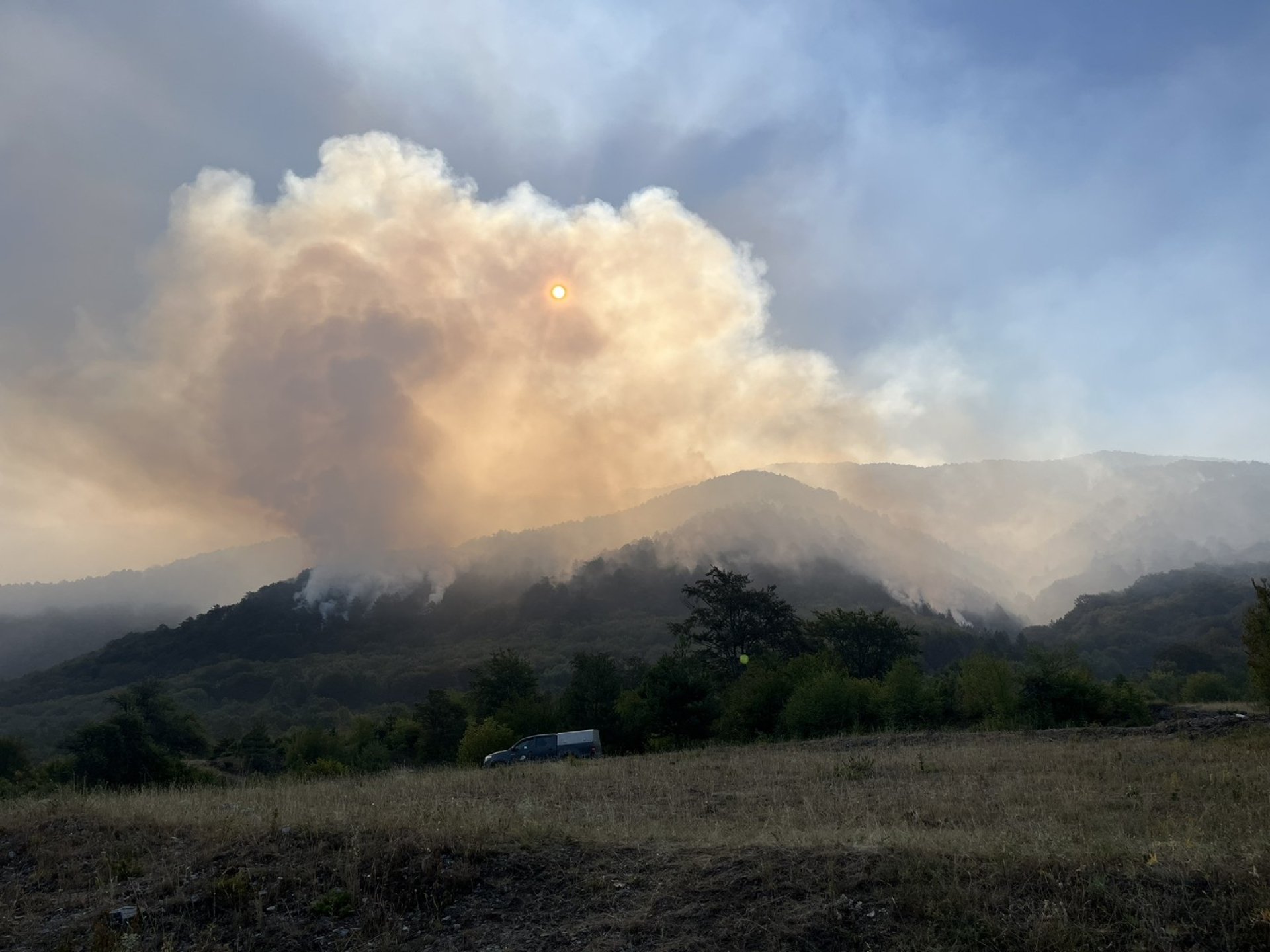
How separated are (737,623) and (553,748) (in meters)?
38.3

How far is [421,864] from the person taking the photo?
403 inches

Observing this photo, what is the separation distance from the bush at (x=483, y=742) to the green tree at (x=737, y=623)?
27801 millimetres

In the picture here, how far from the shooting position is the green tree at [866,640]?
7712cm

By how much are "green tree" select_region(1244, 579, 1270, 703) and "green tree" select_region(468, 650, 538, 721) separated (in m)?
49.6

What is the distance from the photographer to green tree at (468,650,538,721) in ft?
220

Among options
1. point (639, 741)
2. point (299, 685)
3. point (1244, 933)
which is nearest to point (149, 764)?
point (639, 741)

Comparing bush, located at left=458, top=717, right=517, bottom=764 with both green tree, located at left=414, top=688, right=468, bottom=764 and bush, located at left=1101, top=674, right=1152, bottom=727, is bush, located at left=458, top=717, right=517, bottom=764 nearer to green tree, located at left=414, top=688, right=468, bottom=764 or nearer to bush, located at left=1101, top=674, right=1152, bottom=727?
green tree, located at left=414, top=688, right=468, bottom=764

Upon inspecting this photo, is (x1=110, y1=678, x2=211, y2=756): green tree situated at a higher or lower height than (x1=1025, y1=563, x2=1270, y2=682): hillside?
higher

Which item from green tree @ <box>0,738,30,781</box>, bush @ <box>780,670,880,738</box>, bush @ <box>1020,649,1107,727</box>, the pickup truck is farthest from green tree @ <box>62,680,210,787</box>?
bush @ <box>1020,649,1107,727</box>

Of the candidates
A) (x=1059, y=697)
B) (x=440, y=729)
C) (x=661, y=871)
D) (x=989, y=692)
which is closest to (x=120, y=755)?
(x=440, y=729)

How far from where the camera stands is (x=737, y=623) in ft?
256

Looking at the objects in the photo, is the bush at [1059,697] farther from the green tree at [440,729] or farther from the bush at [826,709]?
the green tree at [440,729]

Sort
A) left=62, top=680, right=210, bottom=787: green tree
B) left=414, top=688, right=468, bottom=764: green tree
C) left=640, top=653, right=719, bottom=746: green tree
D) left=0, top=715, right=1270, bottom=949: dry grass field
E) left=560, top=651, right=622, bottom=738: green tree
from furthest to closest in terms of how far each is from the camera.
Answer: left=414, top=688, right=468, bottom=764: green tree, left=560, top=651, right=622, bottom=738: green tree, left=640, top=653, right=719, bottom=746: green tree, left=62, top=680, right=210, bottom=787: green tree, left=0, top=715, right=1270, bottom=949: dry grass field

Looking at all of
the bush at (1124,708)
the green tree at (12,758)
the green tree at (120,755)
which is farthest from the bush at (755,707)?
the green tree at (12,758)
